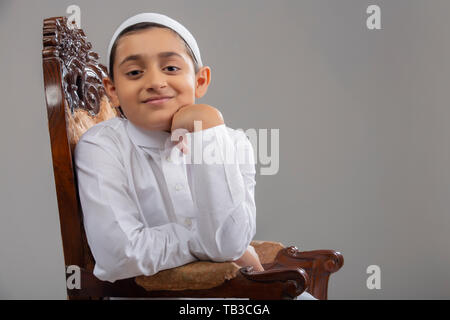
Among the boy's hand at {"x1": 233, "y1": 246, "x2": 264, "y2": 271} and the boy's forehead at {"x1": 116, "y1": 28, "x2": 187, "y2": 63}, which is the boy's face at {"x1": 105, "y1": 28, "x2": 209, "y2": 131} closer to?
the boy's forehead at {"x1": 116, "y1": 28, "x2": 187, "y2": 63}

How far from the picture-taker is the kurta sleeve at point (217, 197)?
3.61 ft

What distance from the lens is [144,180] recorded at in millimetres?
1240

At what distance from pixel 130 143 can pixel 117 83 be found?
0.17 m

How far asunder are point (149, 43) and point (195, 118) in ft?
0.71

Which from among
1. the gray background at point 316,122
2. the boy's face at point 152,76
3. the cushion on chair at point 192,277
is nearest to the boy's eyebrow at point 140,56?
the boy's face at point 152,76

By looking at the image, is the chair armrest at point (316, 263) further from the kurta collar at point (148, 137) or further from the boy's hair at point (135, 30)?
the boy's hair at point (135, 30)

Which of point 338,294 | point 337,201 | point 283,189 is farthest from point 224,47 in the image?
point 338,294

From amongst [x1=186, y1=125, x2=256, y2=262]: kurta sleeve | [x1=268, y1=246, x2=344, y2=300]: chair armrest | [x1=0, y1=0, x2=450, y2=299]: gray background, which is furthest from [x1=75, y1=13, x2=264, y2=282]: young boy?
[x1=0, y1=0, x2=450, y2=299]: gray background

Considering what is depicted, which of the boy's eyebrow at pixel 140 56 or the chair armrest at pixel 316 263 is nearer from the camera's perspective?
the boy's eyebrow at pixel 140 56

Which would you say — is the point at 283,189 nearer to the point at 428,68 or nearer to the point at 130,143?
the point at 428,68

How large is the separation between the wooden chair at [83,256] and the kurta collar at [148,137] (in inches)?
6.5

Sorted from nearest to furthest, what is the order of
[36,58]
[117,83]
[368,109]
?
[117,83], [36,58], [368,109]

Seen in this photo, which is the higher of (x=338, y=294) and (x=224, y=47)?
(x=224, y=47)

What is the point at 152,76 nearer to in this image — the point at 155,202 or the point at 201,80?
the point at 201,80
